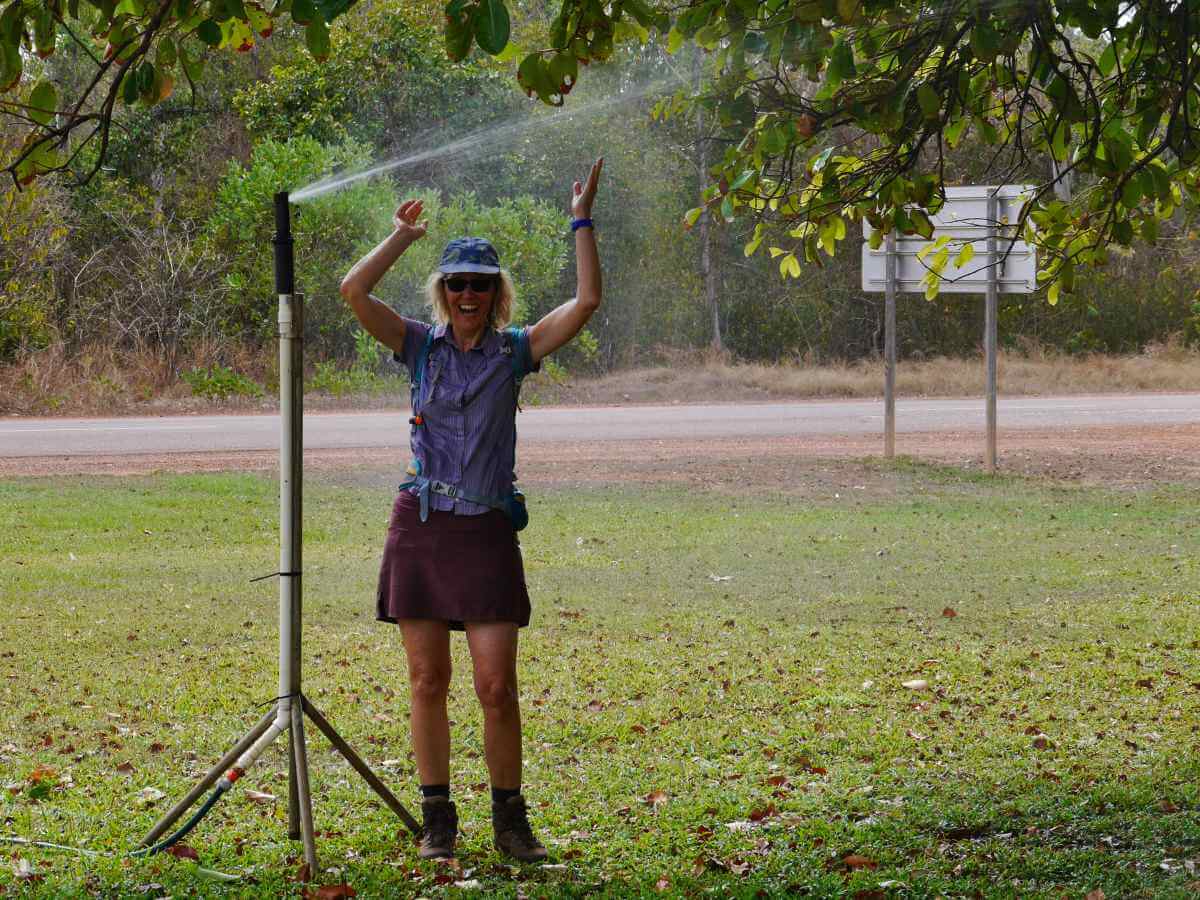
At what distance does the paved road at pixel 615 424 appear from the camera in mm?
18078

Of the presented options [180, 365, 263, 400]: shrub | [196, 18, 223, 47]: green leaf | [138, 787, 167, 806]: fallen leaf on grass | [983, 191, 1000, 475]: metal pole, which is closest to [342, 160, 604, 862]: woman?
[196, 18, 223, 47]: green leaf

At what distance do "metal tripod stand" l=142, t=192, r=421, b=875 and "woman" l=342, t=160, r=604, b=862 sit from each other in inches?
8.2

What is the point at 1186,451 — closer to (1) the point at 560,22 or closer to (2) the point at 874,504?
(2) the point at 874,504

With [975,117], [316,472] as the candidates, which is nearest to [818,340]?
[316,472]

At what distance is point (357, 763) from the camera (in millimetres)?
4812

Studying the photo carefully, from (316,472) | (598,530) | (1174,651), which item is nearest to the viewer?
(1174,651)

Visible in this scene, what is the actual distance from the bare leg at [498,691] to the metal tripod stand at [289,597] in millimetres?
460

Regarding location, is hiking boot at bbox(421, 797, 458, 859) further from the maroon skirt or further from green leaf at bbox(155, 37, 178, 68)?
green leaf at bbox(155, 37, 178, 68)

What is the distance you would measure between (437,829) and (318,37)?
96.3 inches

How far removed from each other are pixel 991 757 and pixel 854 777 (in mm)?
642

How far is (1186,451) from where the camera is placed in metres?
17.9

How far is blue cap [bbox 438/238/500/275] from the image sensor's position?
183 inches

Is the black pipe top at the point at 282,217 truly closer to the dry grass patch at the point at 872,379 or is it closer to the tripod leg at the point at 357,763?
the tripod leg at the point at 357,763

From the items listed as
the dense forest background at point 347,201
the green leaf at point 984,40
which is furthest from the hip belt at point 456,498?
the dense forest background at point 347,201
